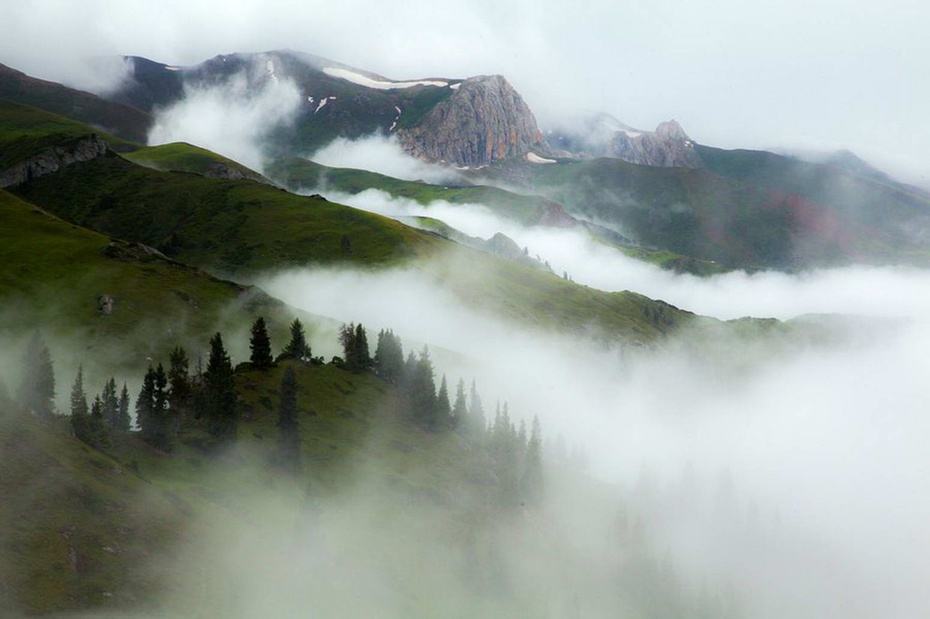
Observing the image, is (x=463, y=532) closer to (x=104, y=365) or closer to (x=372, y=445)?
(x=372, y=445)

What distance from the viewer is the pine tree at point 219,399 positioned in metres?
135

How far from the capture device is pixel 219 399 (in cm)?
13662

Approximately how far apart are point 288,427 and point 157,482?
3161 centimetres

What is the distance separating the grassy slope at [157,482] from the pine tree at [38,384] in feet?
32.3

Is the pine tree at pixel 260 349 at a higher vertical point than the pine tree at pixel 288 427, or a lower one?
higher

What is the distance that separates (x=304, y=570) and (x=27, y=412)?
138 ft

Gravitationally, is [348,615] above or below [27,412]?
below

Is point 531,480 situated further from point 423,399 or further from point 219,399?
point 219,399

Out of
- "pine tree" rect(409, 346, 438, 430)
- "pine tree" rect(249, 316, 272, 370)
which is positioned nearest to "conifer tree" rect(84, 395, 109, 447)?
"pine tree" rect(249, 316, 272, 370)

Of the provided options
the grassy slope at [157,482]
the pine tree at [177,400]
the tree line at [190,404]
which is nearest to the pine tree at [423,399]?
the tree line at [190,404]

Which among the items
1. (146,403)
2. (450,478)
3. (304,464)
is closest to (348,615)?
(304,464)

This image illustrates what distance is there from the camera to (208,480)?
4835 inches

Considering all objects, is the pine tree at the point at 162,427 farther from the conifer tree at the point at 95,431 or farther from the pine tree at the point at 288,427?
A: the pine tree at the point at 288,427

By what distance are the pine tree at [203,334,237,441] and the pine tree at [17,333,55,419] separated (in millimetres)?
23892
